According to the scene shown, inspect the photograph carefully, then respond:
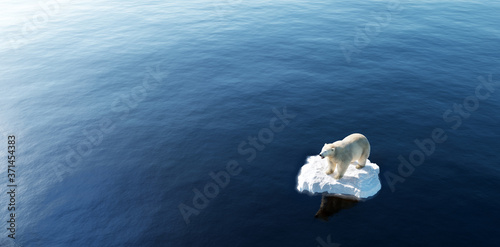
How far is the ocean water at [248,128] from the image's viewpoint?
3025 cm

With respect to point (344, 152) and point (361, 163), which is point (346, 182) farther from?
point (344, 152)

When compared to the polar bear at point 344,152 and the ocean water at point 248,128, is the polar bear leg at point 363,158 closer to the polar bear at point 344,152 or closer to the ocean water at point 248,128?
the polar bear at point 344,152

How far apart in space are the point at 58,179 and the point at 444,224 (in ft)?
131

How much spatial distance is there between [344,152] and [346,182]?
3.28 meters

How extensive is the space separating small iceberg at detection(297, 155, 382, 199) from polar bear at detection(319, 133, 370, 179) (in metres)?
0.84

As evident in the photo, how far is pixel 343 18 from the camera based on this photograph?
290ft

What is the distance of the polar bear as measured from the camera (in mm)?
32188

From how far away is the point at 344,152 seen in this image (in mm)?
32469

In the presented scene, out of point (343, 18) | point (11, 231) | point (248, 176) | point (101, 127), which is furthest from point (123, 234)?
point (343, 18)

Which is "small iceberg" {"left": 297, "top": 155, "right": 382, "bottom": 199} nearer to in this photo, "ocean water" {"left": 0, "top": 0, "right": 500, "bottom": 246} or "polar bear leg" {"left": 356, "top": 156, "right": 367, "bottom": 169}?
"polar bear leg" {"left": 356, "top": 156, "right": 367, "bottom": 169}

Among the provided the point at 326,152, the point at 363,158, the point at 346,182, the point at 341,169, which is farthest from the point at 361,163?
the point at 326,152

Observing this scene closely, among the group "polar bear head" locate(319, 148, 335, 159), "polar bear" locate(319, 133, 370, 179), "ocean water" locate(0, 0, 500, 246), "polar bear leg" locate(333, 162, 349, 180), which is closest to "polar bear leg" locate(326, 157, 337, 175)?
"polar bear" locate(319, 133, 370, 179)

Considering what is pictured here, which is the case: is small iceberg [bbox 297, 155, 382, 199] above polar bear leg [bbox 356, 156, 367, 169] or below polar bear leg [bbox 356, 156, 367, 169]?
below

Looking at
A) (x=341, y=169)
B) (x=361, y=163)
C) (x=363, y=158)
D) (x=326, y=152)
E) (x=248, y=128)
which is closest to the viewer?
(x=326, y=152)
